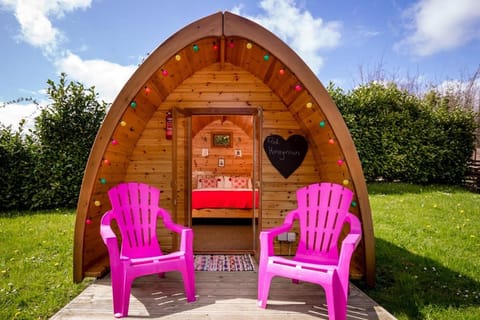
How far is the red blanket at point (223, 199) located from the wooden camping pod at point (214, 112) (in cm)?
178

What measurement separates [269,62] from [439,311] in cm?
296

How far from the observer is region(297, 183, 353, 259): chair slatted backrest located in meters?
2.79

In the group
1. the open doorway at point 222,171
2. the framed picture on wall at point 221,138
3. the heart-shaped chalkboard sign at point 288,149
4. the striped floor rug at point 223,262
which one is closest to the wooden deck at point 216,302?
the striped floor rug at point 223,262

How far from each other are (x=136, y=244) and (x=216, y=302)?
1.06m

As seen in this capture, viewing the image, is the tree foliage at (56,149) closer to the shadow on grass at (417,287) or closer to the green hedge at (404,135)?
the shadow on grass at (417,287)

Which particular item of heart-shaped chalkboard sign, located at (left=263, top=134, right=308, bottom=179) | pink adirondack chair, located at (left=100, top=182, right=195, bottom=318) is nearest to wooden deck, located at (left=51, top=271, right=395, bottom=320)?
pink adirondack chair, located at (left=100, top=182, right=195, bottom=318)

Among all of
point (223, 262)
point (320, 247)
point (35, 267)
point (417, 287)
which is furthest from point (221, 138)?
point (417, 287)

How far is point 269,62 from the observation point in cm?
333

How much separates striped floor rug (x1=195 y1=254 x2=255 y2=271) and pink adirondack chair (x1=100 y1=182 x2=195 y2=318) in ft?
2.28

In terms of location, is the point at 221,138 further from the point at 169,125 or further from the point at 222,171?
the point at 169,125

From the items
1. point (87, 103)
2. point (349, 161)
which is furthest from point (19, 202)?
point (349, 161)

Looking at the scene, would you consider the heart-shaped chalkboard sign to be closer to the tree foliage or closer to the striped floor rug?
the striped floor rug

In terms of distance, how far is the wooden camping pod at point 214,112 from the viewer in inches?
111

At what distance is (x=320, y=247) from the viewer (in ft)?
9.26
